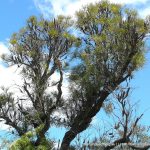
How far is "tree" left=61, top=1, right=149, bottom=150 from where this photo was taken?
26.0m

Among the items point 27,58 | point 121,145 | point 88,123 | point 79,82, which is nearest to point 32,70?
point 27,58

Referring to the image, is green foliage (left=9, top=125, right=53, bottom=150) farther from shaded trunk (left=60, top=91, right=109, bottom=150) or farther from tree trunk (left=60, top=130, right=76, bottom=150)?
shaded trunk (left=60, top=91, right=109, bottom=150)

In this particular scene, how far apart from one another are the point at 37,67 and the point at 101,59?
3.49 meters

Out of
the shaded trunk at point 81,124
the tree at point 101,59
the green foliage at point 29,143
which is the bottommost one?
the green foliage at point 29,143

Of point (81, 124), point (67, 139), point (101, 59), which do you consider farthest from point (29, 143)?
point (101, 59)

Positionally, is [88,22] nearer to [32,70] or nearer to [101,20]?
[101,20]

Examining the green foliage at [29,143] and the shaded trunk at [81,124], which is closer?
the green foliage at [29,143]

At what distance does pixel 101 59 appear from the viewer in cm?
2656

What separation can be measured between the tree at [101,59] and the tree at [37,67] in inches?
31.9

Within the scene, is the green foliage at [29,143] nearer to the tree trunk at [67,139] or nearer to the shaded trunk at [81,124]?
the tree trunk at [67,139]

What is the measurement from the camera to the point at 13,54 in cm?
2889

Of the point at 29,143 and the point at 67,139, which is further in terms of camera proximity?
the point at 67,139

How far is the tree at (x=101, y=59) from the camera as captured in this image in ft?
85.1

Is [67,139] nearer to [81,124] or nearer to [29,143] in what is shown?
[81,124]
